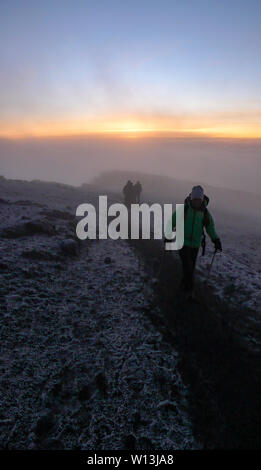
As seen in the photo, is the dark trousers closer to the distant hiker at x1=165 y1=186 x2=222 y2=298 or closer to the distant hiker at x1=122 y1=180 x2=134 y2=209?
the distant hiker at x1=165 y1=186 x2=222 y2=298

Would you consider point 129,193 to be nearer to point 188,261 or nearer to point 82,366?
point 188,261

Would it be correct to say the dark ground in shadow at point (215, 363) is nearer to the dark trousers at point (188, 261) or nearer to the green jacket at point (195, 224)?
the dark trousers at point (188, 261)

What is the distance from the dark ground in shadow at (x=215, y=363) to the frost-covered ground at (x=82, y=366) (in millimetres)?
297

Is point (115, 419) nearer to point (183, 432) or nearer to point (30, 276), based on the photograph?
point (183, 432)

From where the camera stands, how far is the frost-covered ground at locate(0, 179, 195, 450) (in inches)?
171

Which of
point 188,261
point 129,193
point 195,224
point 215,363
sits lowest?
point 215,363

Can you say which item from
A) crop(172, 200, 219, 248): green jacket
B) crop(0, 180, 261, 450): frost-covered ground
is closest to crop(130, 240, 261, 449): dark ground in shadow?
crop(0, 180, 261, 450): frost-covered ground

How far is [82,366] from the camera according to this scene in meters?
5.75

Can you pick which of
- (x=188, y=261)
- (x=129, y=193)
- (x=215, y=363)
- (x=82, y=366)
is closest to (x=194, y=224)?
(x=188, y=261)

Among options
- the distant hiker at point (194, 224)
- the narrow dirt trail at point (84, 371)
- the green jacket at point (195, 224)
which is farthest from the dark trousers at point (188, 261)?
the narrow dirt trail at point (84, 371)

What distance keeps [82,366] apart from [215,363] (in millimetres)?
3109

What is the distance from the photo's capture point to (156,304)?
861 cm

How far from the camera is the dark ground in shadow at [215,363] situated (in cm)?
448
